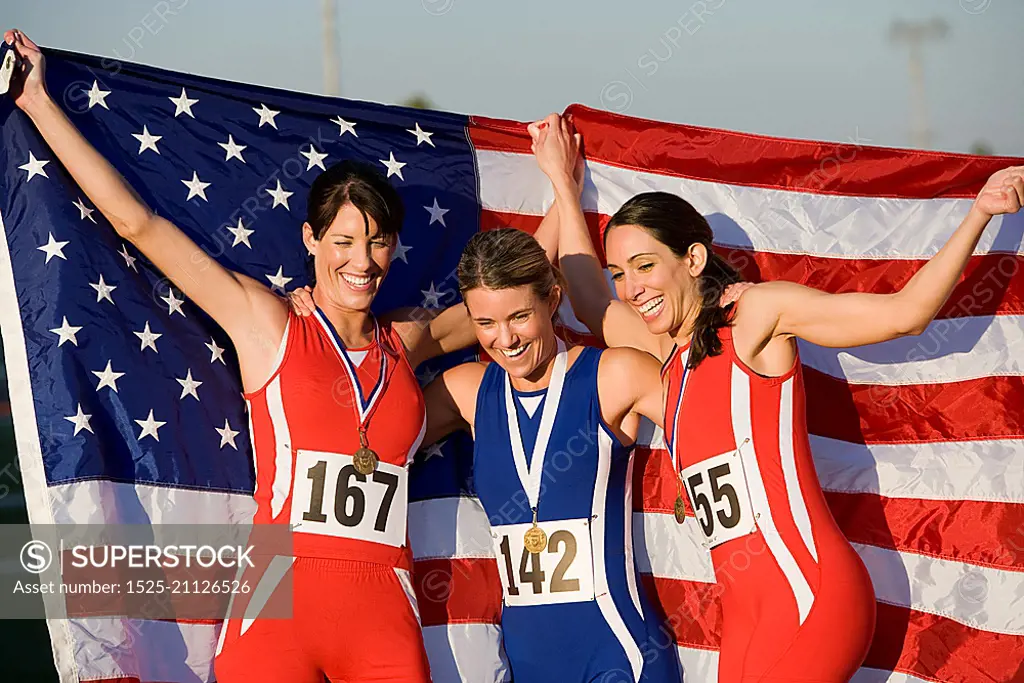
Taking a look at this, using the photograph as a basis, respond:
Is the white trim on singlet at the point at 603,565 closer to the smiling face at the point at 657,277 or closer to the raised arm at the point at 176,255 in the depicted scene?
the smiling face at the point at 657,277

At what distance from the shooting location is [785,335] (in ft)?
13.5

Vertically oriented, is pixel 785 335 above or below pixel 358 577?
above

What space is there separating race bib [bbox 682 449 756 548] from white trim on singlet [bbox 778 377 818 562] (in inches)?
6.2

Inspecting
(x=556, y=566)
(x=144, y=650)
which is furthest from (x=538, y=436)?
(x=144, y=650)

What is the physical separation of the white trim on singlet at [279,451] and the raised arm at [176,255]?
0.38 feet

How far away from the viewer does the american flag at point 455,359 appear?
14.7 feet

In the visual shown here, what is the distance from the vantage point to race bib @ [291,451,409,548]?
4242mm

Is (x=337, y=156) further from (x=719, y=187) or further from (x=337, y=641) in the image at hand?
(x=337, y=641)

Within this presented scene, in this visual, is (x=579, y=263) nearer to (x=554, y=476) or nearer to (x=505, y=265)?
(x=505, y=265)

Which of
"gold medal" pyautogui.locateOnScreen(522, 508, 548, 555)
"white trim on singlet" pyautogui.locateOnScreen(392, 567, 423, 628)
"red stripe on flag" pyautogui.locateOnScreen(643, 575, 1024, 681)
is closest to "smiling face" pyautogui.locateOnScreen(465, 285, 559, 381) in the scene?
"gold medal" pyautogui.locateOnScreen(522, 508, 548, 555)

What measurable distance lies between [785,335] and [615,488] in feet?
3.16

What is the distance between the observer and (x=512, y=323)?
4289 mm

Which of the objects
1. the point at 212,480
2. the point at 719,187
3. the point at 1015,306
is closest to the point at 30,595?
the point at 212,480

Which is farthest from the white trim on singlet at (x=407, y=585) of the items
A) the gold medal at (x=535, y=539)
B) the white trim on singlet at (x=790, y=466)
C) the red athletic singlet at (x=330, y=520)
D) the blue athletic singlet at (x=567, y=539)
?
the white trim on singlet at (x=790, y=466)
